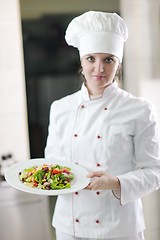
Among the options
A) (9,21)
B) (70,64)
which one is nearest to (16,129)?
(9,21)

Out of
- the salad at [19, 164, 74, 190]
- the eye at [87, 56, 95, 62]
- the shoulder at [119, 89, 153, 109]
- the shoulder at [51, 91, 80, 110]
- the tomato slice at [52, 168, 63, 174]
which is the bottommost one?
the salad at [19, 164, 74, 190]

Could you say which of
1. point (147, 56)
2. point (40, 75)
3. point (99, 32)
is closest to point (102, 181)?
point (99, 32)

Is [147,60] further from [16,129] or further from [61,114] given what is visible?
[61,114]

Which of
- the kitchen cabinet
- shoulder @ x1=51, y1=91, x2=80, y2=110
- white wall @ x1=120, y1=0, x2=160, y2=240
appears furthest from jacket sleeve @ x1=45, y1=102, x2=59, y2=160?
white wall @ x1=120, y1=0, x2=160, y2=240

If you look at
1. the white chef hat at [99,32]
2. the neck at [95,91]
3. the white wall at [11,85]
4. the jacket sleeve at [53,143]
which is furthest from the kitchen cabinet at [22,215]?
the white chef hat at [99,32]

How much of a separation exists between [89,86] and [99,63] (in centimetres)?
11

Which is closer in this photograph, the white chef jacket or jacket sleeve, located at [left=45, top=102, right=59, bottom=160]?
the white chef jacket

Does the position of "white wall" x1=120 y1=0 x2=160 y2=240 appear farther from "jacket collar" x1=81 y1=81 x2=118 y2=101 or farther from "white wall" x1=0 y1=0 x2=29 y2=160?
"jacket collar" x1=81 y1=81 x2=118 y2=101

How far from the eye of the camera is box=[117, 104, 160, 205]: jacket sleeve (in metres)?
1.16

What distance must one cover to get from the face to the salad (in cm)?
28

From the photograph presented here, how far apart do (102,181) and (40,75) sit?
1.87 m

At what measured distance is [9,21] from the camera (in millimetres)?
2174

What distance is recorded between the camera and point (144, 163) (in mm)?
1187

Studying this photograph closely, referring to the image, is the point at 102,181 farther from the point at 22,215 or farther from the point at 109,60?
the point at 22,215
